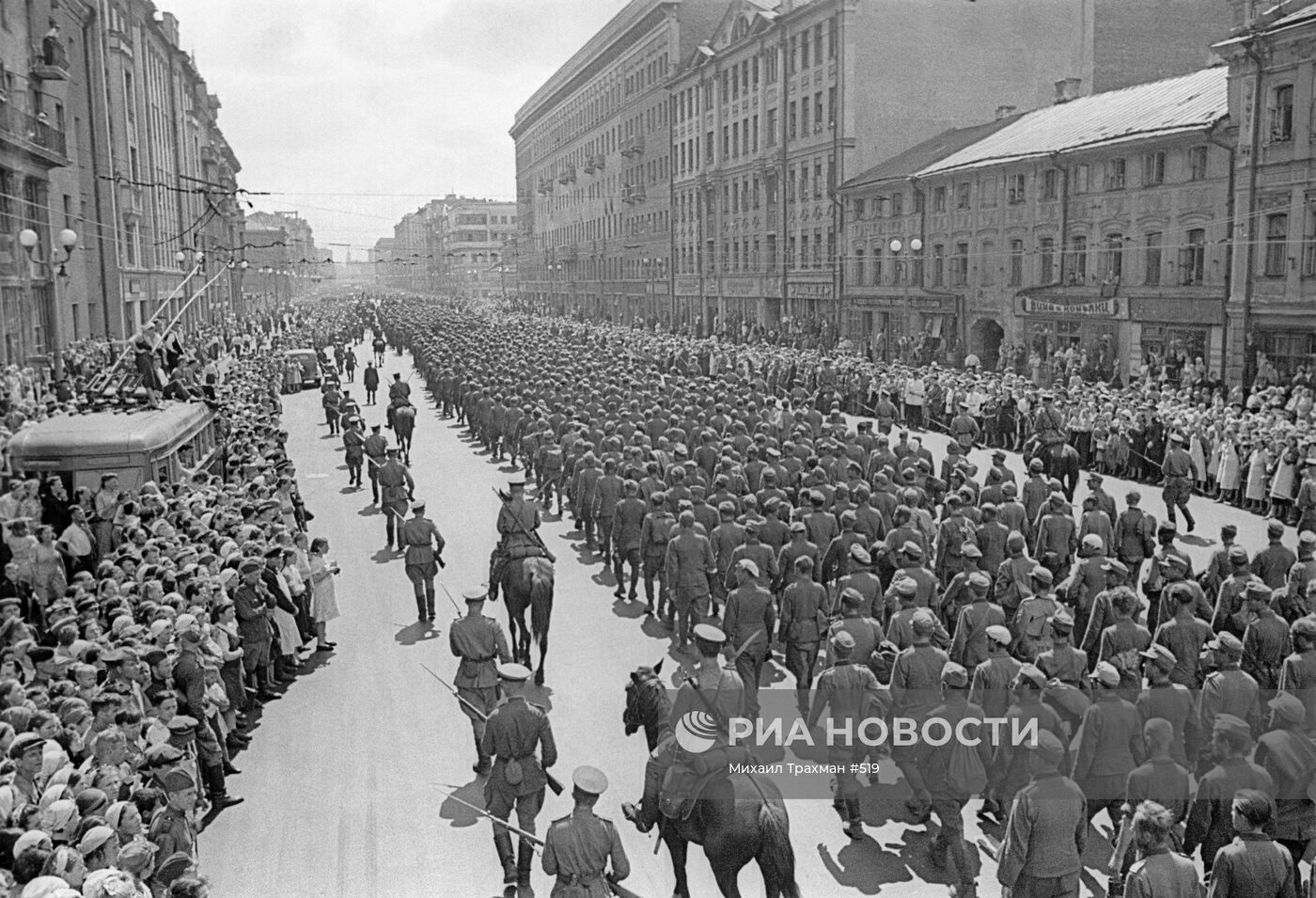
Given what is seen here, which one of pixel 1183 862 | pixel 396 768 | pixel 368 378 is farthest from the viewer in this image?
pixel 368 378

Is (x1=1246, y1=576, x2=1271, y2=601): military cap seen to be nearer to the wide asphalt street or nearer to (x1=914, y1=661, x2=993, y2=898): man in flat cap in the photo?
the wide asphalt street

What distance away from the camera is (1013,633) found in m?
10.6

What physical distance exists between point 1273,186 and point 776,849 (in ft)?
92.2

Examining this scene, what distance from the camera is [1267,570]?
38.7ft

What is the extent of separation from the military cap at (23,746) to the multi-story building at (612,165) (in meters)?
71.5

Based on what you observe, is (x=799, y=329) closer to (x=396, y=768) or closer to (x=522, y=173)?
(x=396, y=768)

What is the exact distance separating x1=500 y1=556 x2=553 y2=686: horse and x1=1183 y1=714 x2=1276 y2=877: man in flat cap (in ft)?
22.3

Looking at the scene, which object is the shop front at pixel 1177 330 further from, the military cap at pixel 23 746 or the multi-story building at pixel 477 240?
the multi-story building at pixel 477 240

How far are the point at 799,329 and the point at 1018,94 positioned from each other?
625 inches

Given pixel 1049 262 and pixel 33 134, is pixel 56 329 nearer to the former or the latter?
pixel 33 134

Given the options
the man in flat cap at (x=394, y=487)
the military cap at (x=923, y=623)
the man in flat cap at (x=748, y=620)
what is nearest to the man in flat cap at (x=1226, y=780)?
the military cap at (x=923, y=623)

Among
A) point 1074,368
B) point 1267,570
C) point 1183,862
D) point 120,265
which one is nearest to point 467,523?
point 1267,570

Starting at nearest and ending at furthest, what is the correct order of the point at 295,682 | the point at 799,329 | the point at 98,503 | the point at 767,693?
the point at 767,693, the point at 295,682, the point at 98,503, the point at 799,329

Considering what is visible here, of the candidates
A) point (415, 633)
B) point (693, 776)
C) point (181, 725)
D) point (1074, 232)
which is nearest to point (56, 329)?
point (415, 633)
